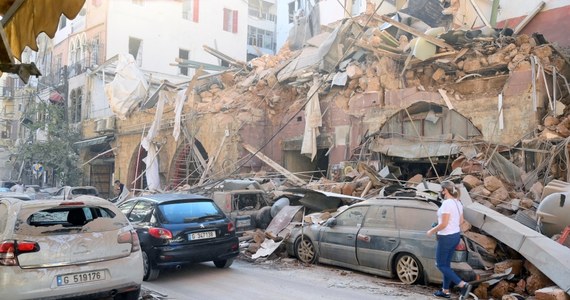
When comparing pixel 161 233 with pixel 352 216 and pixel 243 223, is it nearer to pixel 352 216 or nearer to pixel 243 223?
pixel 352 216

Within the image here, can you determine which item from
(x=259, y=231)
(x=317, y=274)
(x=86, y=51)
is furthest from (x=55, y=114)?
(x=317, y=274)

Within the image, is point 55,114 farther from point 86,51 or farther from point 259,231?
point 259,231

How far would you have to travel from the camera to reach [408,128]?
14445 millimetres

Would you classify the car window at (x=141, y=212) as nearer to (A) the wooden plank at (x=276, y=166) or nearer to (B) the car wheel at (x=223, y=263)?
(B) the car wheel at (x=223, y=263)

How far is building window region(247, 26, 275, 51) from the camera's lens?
45.6 m

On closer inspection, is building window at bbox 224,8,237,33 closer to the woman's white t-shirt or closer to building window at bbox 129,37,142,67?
building window at bbox 129,37,142,67

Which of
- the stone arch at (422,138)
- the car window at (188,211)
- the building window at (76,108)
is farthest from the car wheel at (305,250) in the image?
the building window at (76,108)

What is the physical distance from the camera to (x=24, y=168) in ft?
109

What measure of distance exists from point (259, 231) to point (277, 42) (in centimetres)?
3672

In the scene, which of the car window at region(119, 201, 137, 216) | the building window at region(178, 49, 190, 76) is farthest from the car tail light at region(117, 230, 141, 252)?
the building window at region(178, 49, 190, 76)

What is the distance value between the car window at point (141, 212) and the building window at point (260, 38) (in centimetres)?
3813

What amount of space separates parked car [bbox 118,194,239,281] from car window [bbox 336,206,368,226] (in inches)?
81.3

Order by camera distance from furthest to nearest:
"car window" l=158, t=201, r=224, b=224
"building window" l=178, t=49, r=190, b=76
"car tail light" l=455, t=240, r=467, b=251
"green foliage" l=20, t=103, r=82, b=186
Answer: "building window" l=178, t=49, r=190, b=76 < "green foliage" l=20, t=103, r=82, b=186 < "car window" l=158, t=201, r=224, b=224 < "car tail light" l=455, t=240, r=467, b=251

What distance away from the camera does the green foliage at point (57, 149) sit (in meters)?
26.6
